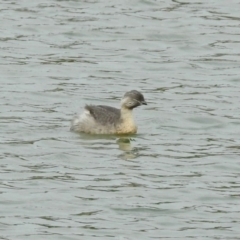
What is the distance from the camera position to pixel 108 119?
18.4m

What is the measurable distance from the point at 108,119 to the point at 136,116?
3.80 feet

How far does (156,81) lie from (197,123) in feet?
7.54

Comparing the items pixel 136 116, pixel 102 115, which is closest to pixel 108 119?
pixel 102 115

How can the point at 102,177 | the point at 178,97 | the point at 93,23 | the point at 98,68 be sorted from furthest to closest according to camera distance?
the point at 93,23, the point at 98,68, the point at 178,97, the point at 102,177

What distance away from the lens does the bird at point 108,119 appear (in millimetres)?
18328

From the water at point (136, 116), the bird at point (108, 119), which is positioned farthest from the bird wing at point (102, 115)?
the water at point (136, 116)

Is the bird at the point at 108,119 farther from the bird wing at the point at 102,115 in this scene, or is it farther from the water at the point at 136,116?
the water at the point at 136,116

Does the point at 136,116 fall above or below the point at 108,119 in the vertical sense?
below

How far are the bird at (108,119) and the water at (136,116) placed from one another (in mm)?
152

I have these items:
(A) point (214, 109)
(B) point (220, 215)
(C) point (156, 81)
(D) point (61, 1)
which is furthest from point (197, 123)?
(D) point (61, 1)

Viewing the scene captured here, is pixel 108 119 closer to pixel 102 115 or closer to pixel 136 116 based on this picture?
pixel 102 115

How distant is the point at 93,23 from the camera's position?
24.6 m

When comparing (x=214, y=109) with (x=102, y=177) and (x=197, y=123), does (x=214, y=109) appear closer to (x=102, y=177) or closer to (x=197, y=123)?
(x=197, y=123)

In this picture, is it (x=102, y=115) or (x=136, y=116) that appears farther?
(x=136, y=116)
